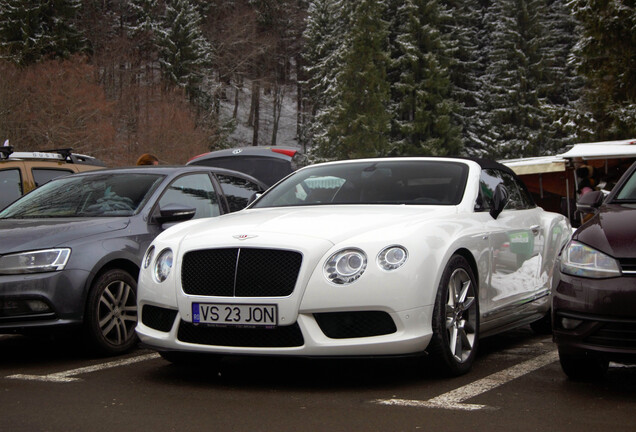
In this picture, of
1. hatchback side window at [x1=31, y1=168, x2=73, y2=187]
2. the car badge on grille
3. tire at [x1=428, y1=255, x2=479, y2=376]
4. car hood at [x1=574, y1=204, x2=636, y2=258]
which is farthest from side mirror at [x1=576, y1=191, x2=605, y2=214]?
hatchback side window at [x1=31, y1=168, x2=73, y2=187]

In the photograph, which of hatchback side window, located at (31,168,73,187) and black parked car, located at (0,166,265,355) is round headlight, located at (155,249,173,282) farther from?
hatchback side window, located at (31,168,73,187)

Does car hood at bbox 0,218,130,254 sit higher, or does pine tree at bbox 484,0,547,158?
pine tree at bbox 484,0,547,158

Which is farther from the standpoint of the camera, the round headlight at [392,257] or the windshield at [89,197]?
the windshield at [89,197]

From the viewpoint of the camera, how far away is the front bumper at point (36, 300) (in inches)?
251

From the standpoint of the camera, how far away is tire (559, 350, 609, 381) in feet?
18.3

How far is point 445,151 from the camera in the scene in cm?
5762

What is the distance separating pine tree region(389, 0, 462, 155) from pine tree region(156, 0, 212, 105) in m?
14.6

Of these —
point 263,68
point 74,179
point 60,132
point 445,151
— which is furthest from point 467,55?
point 74,179

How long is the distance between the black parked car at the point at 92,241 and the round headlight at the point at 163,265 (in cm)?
97

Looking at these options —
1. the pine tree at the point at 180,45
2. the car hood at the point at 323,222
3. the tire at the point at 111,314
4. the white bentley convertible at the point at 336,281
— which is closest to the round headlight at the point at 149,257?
the white bentley convertible at the point at 336,281

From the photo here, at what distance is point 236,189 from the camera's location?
29.5ft

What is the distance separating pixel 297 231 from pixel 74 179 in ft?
11.2

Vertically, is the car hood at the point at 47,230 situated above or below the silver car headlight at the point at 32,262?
above

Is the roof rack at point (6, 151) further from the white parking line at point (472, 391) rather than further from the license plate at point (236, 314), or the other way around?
the white parking line at point (472, 391)
